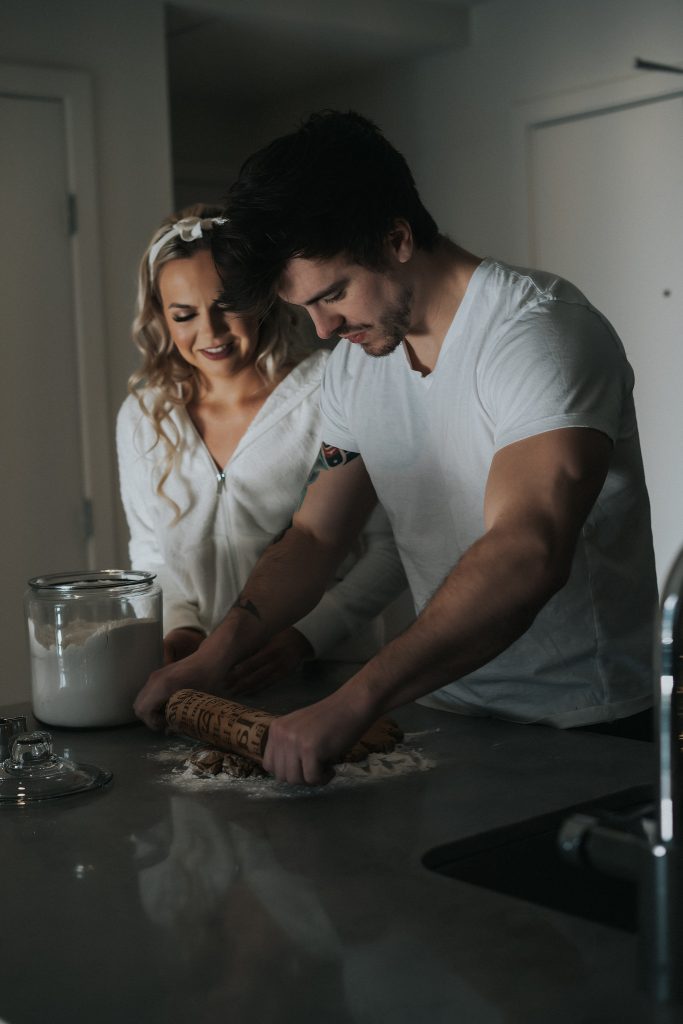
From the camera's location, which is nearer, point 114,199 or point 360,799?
point 360,799

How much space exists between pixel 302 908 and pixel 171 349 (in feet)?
5.09

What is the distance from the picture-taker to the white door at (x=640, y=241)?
144 inches

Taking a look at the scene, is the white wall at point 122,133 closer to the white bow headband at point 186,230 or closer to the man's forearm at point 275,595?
the white bow headband at point 186,230

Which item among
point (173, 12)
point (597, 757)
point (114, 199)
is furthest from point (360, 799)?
point (173, 12)

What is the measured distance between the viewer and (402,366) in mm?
1830

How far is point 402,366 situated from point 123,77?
2076 mm

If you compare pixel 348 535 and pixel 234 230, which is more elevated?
pixel 234 230

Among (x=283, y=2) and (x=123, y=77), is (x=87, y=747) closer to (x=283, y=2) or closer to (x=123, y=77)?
(x=123, y=77)

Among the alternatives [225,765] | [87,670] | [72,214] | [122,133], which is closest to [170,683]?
[87,670]

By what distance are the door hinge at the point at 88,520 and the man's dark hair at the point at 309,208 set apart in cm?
193

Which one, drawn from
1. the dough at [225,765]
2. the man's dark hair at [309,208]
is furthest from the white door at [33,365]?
the dough at [225,765]

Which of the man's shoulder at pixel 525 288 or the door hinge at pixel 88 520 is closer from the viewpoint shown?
the man's shoulder at pixel 525 288

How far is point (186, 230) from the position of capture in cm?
225

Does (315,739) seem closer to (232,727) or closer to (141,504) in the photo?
(232,727)
